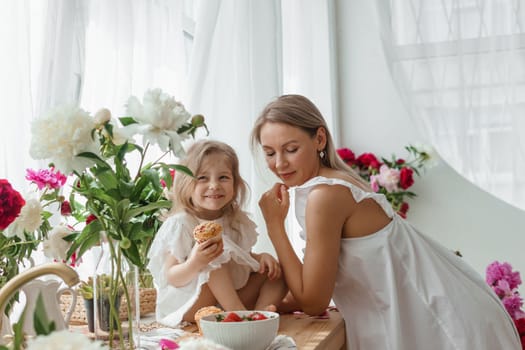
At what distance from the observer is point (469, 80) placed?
3.09 metres

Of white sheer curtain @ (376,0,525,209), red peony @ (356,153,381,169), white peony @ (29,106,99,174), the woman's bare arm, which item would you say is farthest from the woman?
red peony @ (356,153,381,169)

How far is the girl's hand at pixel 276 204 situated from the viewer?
5.71ft

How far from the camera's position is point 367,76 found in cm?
345

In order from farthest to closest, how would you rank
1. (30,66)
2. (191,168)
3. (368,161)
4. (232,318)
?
(368,161)
(191,168)
(30,66)
(232,318)

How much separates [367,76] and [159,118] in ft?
8.47

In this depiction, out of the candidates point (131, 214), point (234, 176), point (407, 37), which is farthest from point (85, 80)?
point (407, 37)

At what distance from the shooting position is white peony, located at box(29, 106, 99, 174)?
38.2 inches

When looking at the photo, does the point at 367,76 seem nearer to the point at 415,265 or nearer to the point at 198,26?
the point at 198,26

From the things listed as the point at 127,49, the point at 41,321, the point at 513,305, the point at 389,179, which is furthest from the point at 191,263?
the point at 389,179

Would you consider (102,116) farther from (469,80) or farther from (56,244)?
(469,80)

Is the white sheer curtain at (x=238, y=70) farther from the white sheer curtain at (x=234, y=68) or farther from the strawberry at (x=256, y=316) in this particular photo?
the strawberry at (x=256, y=316)

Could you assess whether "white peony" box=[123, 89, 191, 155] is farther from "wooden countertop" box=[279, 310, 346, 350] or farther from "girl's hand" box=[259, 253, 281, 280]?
"girl's hand" box=[259, 253, 281, 280]

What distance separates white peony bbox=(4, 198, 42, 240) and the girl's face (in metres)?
0.49

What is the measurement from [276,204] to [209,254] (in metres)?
0.36
